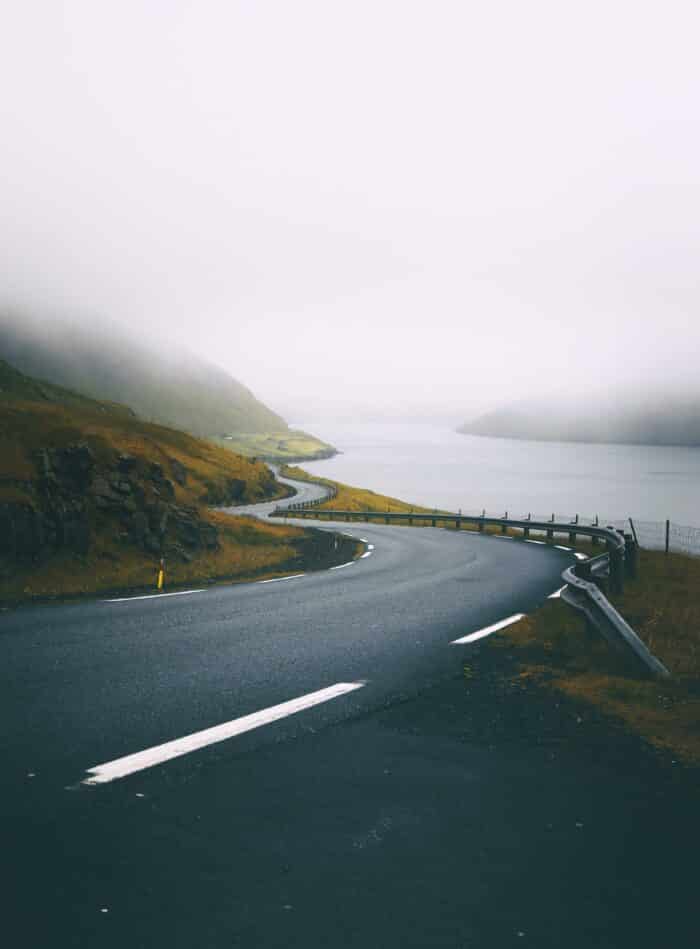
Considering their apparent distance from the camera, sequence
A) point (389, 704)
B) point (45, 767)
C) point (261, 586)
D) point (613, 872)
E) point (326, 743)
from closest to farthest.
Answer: point (613, 872), point (45, 767), point (326, 743), point (389, 704), point (261, 586)

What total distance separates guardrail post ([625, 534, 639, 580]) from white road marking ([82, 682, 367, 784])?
10.4 meters

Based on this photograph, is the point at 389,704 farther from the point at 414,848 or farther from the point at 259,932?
the point at 259,932

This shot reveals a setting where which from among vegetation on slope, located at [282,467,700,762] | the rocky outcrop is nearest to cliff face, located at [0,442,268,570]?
the rocky outcrop

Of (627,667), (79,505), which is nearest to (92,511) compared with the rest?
(79,505)

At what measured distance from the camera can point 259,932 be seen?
3.20 m

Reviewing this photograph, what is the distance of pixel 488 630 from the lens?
10.5 m

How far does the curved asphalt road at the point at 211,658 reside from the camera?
18.9ft

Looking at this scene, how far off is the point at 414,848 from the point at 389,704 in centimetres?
272

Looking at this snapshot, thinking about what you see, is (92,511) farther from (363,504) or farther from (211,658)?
(363,504)

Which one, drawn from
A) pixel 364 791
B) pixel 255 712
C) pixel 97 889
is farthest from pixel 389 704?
pixel 97 889

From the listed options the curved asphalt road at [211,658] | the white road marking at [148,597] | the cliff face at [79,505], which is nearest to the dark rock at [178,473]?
the cliff face at [79,505]

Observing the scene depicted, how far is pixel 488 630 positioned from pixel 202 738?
5766 mm

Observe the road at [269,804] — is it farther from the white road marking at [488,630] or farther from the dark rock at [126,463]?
the dark rock at [126,463]

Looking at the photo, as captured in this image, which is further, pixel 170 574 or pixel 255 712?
pixel 170 574
